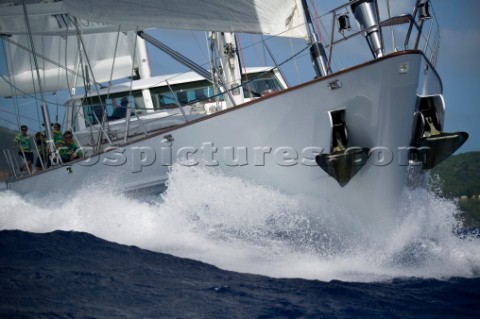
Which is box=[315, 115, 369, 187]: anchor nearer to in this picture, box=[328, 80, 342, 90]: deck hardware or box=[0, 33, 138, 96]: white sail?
box=[328, 80, 342, 90]: deck hardware

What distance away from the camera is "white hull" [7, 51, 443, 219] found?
6207mm

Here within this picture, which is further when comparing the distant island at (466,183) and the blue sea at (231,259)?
the distant island at (466,183)

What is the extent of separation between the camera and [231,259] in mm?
6324

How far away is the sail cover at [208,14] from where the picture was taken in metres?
6.97

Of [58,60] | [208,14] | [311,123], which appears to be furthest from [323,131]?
[58,60]

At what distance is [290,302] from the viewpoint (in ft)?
16.3

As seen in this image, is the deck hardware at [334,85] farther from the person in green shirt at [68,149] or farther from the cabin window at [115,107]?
the cabin window at [115,107]

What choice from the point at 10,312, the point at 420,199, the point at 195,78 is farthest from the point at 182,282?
the point at 195,78

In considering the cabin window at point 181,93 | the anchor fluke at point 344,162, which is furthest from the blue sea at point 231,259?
the cabin window at point 181,93

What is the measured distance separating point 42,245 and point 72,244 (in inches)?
14.4

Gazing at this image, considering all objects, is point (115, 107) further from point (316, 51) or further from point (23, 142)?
point (316, 51)

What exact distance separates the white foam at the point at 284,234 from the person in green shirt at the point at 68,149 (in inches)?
79.6

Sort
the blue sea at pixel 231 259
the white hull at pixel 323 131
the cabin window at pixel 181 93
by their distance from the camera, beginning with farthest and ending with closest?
1. the cabin window at pixel 181 93
2. the white hull at pixel 323 131
3. the blue sea at pixel 231 259

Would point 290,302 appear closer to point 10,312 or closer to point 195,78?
point 10,312
